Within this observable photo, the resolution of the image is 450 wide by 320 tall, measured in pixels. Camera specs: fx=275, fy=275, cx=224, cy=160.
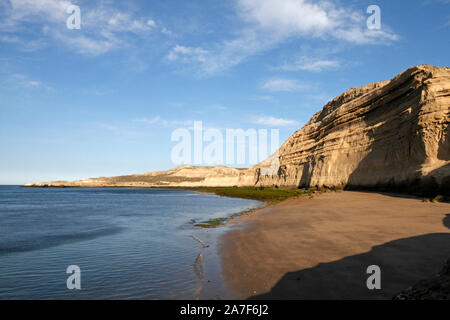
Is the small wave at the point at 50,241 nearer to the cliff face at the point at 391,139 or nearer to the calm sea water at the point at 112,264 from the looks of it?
the calm sea water at the point at 112,264

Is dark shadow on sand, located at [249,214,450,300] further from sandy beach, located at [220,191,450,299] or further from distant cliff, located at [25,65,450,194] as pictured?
distant cliff, located at [25,65,450,194]

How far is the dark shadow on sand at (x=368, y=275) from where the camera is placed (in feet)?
18.3

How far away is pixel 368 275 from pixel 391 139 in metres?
29.8

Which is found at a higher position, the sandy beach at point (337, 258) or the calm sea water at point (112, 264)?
the sandy beach at point (337, 258)

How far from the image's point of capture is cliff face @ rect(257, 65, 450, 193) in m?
23.5

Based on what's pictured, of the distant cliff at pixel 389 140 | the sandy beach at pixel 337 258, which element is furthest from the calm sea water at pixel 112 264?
the distant cliff at pixel 389 140

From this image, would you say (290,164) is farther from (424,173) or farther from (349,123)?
(424,173)

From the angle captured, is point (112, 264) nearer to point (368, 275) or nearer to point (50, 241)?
point (50, 241)

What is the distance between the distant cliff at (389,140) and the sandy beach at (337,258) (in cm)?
1305

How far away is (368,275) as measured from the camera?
6.25m

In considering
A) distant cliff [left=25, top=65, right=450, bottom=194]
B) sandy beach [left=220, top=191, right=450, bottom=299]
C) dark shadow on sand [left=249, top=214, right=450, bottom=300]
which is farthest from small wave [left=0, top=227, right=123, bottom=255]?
distant cliff [left=25, top=65, right=450, bottom=194]

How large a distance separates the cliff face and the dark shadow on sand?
50.4 ft

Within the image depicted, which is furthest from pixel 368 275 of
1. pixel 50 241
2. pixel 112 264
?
pixel 50 241
